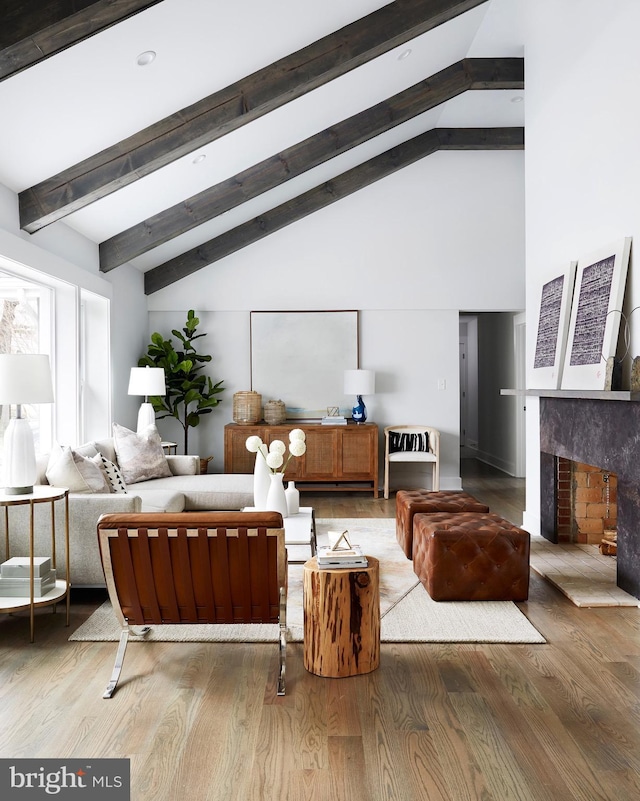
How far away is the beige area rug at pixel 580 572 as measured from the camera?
11.7 feet

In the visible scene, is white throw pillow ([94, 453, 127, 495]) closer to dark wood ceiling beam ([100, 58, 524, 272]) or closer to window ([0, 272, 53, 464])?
window ([0, 272, 53, 464])

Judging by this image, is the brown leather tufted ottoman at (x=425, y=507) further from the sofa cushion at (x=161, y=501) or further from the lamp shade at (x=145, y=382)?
the lamp shade at (x=145, y=382)

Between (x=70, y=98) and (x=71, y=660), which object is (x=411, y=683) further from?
(x=70, y=98)

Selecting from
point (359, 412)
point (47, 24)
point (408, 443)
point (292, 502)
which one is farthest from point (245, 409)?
point (47, 24)

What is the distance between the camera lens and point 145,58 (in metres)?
3.54

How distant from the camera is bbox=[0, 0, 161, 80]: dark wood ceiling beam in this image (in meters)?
2.73

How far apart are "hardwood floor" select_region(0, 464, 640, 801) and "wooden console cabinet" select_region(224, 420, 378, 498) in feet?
12.5

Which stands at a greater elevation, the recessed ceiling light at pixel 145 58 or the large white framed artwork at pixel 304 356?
the recessed ceiling light at pixel 145 58

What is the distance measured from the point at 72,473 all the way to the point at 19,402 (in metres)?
0.72

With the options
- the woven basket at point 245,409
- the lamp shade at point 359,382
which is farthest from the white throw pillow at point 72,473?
the lamp shade at point 359,382

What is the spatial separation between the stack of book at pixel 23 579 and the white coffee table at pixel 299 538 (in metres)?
1.20

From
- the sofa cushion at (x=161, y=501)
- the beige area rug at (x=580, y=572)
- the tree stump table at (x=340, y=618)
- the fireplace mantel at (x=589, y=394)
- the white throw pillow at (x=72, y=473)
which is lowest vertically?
the beige area rug at (x=580, y=572)

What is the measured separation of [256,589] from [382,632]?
0.84 m

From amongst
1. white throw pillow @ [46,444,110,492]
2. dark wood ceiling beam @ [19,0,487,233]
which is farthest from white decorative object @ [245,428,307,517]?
dark wood ceiling beam @ [19,0,487,233]
